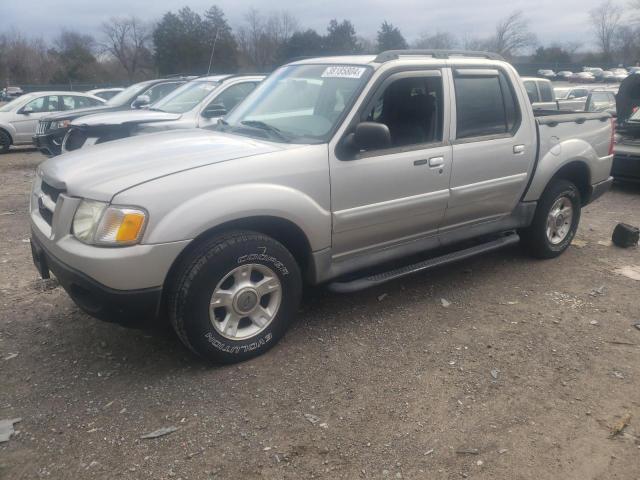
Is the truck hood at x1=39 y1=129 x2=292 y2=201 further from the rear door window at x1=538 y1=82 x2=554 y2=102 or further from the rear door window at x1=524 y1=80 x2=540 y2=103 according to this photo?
the rear door window at x1=538 y1=82 x2=554 y2=102

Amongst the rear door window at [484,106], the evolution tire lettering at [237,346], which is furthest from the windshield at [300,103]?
the evolution tire lettering at [237,346]

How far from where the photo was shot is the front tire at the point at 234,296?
310cm

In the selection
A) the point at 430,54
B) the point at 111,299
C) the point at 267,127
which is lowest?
the point at 111,299

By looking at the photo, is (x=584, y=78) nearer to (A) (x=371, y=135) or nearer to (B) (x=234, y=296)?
(A) (x=371, y=135)

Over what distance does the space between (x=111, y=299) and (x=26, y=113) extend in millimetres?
12746

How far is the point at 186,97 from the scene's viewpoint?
28.5 ft

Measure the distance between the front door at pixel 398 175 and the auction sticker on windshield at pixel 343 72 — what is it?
20 cm

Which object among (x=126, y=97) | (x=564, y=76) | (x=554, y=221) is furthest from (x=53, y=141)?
(x=564, y=76)

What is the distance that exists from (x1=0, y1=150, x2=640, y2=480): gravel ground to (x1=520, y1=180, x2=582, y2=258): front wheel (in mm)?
739

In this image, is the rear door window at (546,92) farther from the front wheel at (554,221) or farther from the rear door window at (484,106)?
the rear door window at (484,106)

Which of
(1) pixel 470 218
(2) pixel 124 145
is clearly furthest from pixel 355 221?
(2) pixel 124 145

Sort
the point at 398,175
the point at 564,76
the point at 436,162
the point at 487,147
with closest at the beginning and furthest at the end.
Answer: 1. the point at 398,175
2. the point at 436,162
3. the point at 487,147
4. the point at 564,76

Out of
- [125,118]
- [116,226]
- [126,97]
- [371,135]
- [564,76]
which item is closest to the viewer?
[116,226]

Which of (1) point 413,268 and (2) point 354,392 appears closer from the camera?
(2) point 354,392
